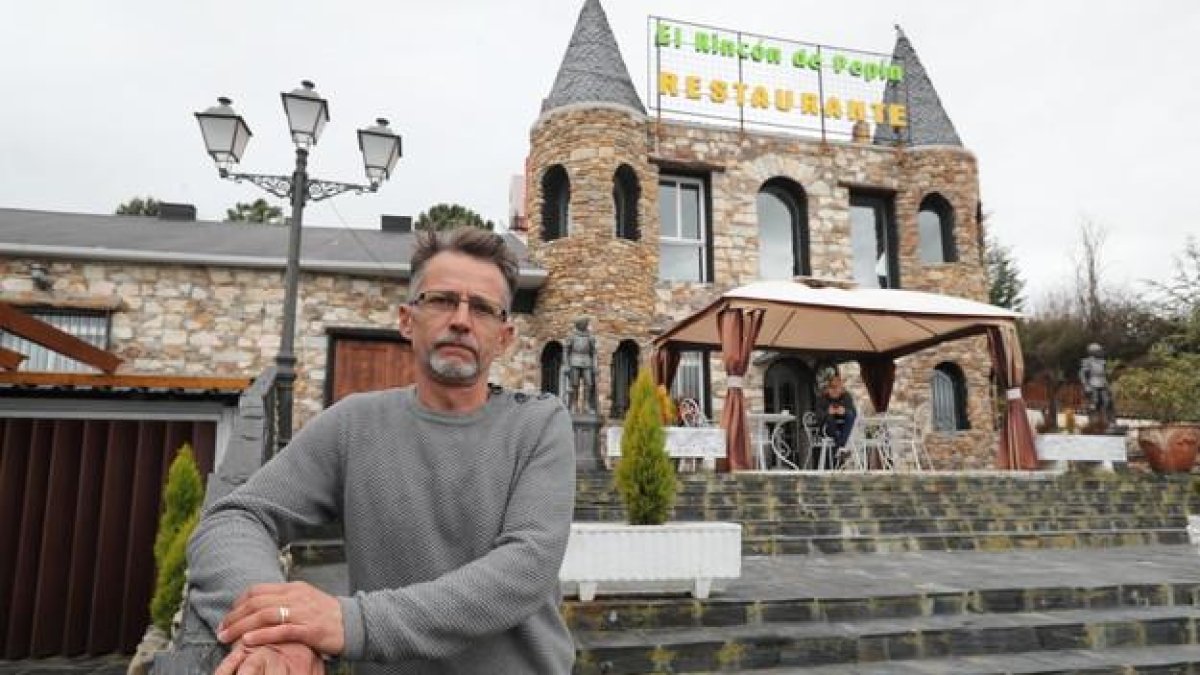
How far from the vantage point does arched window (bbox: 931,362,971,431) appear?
586 inches

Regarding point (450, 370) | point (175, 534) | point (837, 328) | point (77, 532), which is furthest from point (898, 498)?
point (77, 532)

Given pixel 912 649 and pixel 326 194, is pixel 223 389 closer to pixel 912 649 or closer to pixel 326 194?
pixel 326 194

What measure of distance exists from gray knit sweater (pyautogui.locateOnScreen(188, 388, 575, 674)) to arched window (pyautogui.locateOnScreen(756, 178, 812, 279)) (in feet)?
45.4

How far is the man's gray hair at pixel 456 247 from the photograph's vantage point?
1487 millimetres

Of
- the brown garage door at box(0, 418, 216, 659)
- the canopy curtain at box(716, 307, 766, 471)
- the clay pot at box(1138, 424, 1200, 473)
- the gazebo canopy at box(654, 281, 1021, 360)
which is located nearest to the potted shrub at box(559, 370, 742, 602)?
the canopy curtain at box(716, 307, 766, 471)

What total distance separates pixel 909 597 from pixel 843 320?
25.6 ft

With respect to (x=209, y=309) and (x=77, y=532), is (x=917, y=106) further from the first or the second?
(x=77, y=532)

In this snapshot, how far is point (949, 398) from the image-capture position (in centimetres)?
1510

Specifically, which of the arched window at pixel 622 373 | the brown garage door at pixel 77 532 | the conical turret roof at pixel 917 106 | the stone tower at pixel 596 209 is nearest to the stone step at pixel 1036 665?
the brown garage door at pixel 77 532

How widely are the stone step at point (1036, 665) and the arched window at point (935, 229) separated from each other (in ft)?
40.8

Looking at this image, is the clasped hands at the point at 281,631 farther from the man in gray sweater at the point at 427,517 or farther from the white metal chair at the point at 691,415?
the white metal chair at the point at 691,415

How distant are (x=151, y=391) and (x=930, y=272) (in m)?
13.9

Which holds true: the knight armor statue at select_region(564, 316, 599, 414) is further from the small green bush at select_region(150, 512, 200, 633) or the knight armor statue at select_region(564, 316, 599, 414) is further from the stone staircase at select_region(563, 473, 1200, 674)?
the small green bush at select_region(150, 512, 200, 633)

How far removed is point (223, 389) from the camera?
724 centimetres
